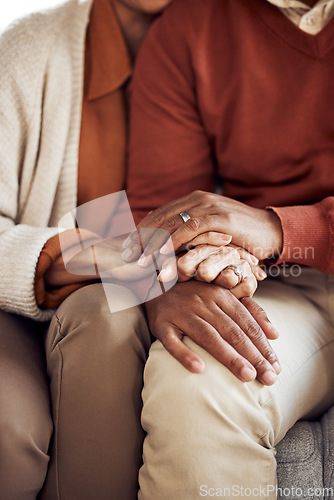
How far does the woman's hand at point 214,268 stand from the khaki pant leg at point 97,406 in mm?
109

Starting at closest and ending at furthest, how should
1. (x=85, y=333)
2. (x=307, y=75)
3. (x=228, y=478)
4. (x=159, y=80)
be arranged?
(x=228, y=478)
(x=85, y=333)
(x=307, y=75)
(x=159, y=80)

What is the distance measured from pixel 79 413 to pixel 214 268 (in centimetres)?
31

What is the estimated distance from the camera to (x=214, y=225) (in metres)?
0.81

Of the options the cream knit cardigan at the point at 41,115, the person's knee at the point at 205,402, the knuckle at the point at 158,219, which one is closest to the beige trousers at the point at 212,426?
the person's knee at the point at 205,402

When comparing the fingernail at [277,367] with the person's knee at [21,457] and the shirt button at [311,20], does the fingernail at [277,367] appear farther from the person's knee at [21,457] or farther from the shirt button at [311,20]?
the shirt button at [311,20]

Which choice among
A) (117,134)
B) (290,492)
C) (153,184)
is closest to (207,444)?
(290,492)

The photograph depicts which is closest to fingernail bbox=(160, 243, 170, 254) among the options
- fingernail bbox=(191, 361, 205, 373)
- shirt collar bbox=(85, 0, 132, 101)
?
fingernail bbox=(191, 361, 205, 373)

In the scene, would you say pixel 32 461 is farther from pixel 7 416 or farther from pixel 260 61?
pixel 260 61

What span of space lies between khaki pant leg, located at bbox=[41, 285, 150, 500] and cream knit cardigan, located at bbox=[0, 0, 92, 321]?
0.25 metres

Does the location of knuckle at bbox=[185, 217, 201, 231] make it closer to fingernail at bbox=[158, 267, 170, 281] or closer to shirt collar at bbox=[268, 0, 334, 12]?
fingernail at bbox=[158, 267, 170, 281]

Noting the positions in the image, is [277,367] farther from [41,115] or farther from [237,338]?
[41,115]

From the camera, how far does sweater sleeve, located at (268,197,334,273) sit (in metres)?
0.85

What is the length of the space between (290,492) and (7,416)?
1.41 ft

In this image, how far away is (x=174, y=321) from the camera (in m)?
0.75
